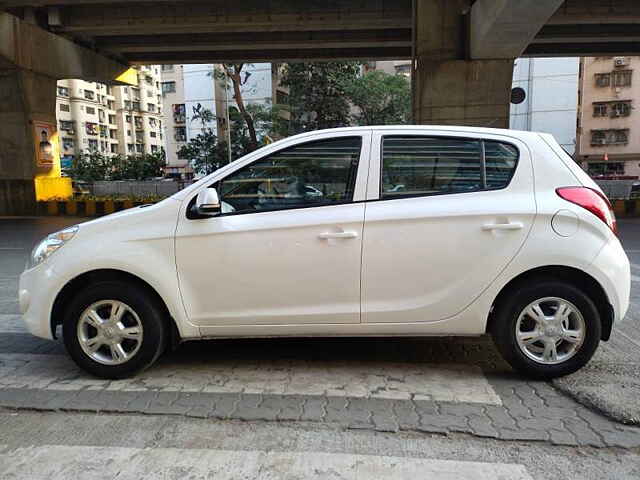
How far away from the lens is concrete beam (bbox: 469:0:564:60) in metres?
10.9

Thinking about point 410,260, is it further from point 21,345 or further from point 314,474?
point 21,345

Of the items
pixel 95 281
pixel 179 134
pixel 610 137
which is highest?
pixel 179 134

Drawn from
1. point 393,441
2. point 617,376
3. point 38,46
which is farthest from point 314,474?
point 38,46

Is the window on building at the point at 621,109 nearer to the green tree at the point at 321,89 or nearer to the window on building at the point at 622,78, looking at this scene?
the window on building at the point at 622,78

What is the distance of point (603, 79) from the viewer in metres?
47.6

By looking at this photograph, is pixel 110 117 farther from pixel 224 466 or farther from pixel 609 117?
pixel 224 466

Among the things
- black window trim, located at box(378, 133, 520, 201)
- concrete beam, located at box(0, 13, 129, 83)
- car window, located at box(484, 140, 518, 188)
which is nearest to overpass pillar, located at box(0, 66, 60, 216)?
concrete beam, located at box(0, 13, 129, 83)

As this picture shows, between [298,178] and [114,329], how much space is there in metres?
1.63

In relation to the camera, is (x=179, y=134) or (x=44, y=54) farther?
(x=179, y=134)

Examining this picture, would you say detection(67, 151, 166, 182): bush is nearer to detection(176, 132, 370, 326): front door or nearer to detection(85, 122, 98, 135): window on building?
detection(85, 122, 98, 135): window on building

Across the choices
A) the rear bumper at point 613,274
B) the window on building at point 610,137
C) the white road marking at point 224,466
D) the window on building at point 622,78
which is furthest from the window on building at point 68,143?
the rear bumper at point 613,274

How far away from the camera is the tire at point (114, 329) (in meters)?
3.50

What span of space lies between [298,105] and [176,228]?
2883cm

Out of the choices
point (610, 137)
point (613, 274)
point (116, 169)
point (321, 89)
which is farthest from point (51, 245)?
point (610, 137)
